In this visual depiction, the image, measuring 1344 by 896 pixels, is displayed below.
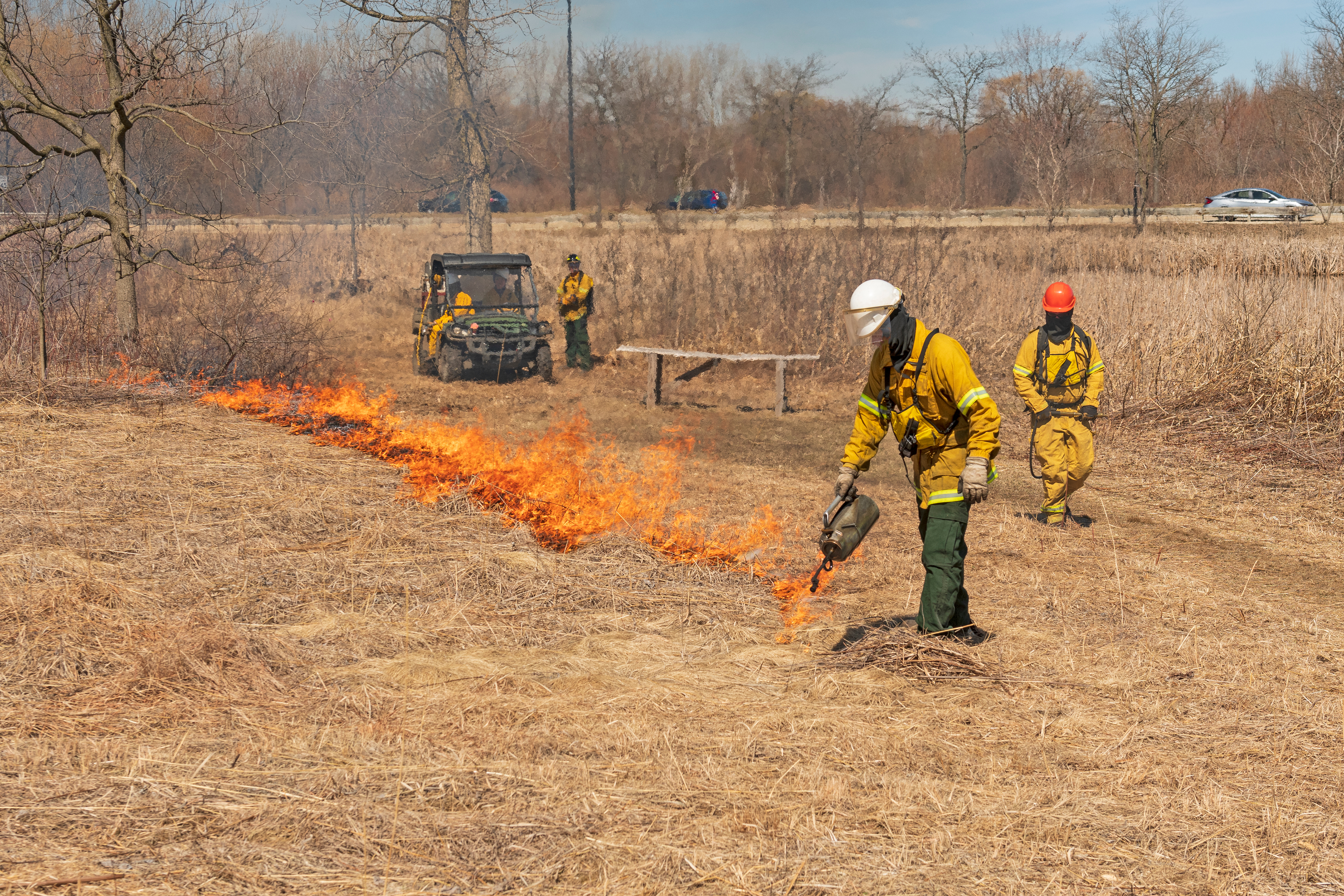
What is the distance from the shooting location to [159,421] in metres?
9.23

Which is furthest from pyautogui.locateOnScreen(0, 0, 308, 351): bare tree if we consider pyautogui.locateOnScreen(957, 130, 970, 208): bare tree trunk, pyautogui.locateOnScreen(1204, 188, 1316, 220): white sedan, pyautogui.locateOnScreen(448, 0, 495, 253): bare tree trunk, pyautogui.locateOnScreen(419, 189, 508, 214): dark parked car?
pyautogui.locateOnScreen(957, 130, 970, 208): bare tree trunk

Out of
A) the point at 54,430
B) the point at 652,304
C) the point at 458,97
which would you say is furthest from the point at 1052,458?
the point at 458,97

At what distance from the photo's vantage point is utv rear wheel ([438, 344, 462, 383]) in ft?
45.3

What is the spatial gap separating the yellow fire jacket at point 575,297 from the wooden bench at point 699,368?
152cm

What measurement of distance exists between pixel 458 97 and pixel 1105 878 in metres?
20.5

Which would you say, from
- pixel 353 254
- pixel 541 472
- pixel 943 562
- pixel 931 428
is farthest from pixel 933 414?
pixel 353 254

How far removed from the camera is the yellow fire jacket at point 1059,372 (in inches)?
295

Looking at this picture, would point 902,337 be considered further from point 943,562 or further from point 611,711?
point 611,711

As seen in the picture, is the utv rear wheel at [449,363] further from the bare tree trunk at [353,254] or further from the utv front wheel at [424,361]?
the bare tree trunk at [353,254]

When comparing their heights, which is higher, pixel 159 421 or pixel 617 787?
pixel 159 421

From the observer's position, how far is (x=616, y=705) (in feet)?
13.2

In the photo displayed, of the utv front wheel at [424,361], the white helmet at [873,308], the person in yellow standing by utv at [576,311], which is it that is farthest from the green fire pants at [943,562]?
the utv front wheel at [424,361]

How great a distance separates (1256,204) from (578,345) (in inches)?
1086

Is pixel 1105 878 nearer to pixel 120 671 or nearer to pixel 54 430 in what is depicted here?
pixel 120 671
